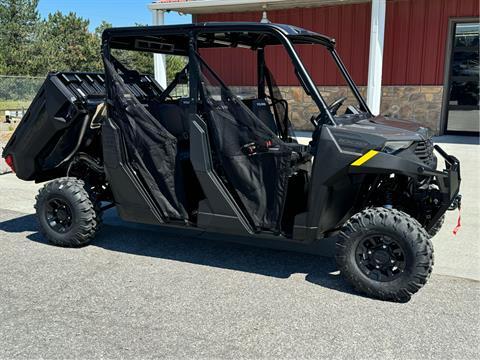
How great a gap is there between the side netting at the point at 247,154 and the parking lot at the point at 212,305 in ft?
2.20

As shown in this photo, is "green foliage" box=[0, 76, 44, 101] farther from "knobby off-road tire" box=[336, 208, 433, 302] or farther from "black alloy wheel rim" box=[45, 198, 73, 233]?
"knobby off-road tire" box=[336, 208, 433, 302]

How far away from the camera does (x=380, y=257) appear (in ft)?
13.0

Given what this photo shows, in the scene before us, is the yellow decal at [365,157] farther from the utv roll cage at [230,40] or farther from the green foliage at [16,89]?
the green foliage at [16,89]

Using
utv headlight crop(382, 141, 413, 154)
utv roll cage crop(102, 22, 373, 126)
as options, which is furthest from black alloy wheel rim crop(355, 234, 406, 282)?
utv roll cage crop(102, 22, 373, 126)

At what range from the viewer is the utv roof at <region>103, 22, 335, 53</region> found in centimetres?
412

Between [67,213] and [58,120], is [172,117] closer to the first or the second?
[58,120]

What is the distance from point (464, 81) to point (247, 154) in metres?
9.99

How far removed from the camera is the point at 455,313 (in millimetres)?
3688

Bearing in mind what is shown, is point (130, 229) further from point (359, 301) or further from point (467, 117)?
point (467, 117)

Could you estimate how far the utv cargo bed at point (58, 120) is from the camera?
201 inches

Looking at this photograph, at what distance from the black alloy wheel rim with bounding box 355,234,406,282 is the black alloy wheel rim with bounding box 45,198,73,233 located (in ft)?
9.74

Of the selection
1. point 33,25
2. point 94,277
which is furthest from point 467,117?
point 33,25

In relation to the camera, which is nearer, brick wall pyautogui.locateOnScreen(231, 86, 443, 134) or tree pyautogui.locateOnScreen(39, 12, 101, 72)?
brick wall pyautogui.locateOnScreen(231, 86, 443, 134)

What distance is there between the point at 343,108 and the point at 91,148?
2.67 metres
